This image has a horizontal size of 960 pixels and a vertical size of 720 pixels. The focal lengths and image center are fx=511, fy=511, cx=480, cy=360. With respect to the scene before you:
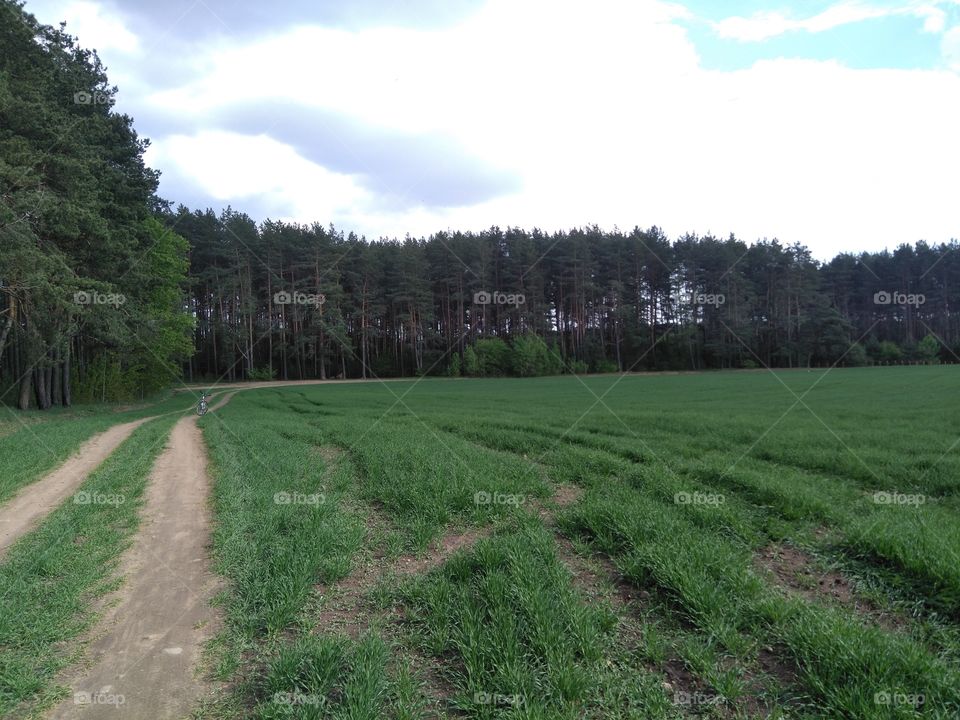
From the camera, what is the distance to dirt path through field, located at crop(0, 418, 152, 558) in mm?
7664

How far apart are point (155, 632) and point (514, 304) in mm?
74853

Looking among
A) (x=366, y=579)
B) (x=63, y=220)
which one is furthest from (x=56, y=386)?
(x=366, y=579)

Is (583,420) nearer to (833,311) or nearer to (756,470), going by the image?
(756,470)

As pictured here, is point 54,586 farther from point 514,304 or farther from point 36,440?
point 514,304

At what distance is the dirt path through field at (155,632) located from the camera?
3.72 meters

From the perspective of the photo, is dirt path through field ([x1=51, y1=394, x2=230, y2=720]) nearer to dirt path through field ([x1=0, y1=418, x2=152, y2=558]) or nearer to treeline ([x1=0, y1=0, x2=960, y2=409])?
dirt path through field ([x1=0, y1=418, x2=152, y2=558])

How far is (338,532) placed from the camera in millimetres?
6844

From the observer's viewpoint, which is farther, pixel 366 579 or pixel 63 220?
pixel 63 220

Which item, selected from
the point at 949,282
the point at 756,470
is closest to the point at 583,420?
the point at 756,470

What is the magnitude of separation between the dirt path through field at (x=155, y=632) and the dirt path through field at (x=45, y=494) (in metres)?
1.67

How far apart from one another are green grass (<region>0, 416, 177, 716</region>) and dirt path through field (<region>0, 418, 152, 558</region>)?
268 mm

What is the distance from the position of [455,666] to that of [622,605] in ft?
6.00

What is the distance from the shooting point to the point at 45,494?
32.0ft

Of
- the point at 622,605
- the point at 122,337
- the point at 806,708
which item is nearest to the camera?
the point at 806,708
